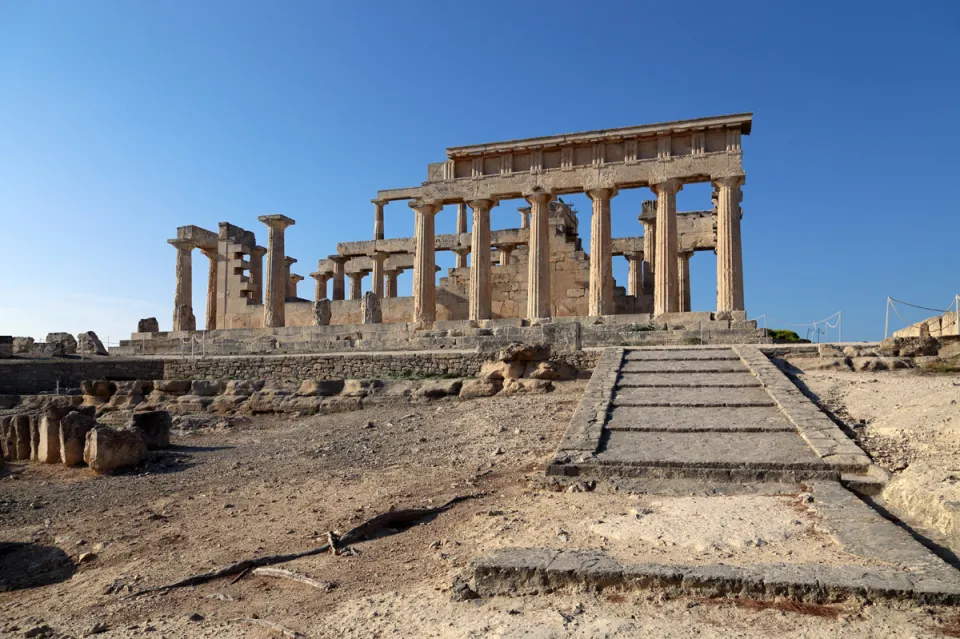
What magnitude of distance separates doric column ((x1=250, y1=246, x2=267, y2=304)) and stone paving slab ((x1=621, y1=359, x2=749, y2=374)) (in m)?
25.2

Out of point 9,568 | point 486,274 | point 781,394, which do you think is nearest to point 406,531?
point 9,568

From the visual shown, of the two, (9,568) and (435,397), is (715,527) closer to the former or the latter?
(9,568)

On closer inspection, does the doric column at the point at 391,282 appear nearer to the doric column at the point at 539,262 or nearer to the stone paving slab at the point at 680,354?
the doric column at the point at 539,262

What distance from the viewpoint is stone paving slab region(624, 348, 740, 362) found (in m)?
12.6

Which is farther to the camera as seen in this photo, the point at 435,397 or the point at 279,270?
the point at 279,270

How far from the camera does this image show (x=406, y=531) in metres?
5.64

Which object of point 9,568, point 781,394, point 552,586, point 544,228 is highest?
point 544,228

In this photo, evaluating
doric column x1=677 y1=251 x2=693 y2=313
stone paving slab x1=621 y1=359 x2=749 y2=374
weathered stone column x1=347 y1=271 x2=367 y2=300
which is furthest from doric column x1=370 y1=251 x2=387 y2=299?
stone paving slab x1=621 y1=359 x2=749 y2=374

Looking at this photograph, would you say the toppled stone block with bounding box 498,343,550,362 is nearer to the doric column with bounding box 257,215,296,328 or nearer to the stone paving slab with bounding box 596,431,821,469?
the stone paving slab with bounding box 596,431,821,469

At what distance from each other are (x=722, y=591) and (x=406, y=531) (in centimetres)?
274

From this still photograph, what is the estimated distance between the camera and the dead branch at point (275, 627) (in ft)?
12.2

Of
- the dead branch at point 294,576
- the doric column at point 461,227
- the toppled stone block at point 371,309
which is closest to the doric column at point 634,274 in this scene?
the doric column at point 461,227

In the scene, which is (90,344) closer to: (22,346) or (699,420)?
(22,346)

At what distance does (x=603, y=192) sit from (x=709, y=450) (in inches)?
662
